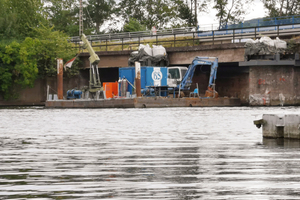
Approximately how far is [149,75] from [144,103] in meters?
5.67

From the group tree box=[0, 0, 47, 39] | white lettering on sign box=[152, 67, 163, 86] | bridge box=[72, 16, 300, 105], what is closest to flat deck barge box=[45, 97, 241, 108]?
white lettering on sign box=[152, 67, 163, 86]

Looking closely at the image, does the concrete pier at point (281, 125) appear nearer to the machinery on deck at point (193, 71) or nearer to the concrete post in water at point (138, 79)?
the concrete post in water at point (138, 79)

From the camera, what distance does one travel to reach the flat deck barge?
5439 centimetres

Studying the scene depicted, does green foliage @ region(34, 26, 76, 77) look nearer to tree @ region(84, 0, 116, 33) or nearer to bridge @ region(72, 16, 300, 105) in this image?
bridge @ region(72, 16, 300, 105)

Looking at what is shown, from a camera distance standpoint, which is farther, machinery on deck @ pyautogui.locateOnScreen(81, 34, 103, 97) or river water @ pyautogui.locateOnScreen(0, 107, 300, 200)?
machinery on deck @ pyautogui.locateOnScreen(81, 34, 103, 97)

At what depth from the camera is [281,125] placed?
1803 cm

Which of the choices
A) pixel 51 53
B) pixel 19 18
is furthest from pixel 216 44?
pixel 19 18

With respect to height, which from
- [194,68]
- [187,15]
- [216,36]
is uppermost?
[187,15]

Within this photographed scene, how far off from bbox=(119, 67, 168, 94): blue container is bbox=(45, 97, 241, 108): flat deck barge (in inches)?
153

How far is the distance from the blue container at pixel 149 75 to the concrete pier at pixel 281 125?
40975mm

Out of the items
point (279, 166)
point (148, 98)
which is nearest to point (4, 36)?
point (148, 98)

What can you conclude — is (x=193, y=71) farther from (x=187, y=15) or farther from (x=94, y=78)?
(x=187, y=15)

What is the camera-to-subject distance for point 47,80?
70.6 metres

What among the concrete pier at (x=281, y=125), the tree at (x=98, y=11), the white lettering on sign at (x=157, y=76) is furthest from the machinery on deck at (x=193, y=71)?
the tree at (x=98, y=11)
